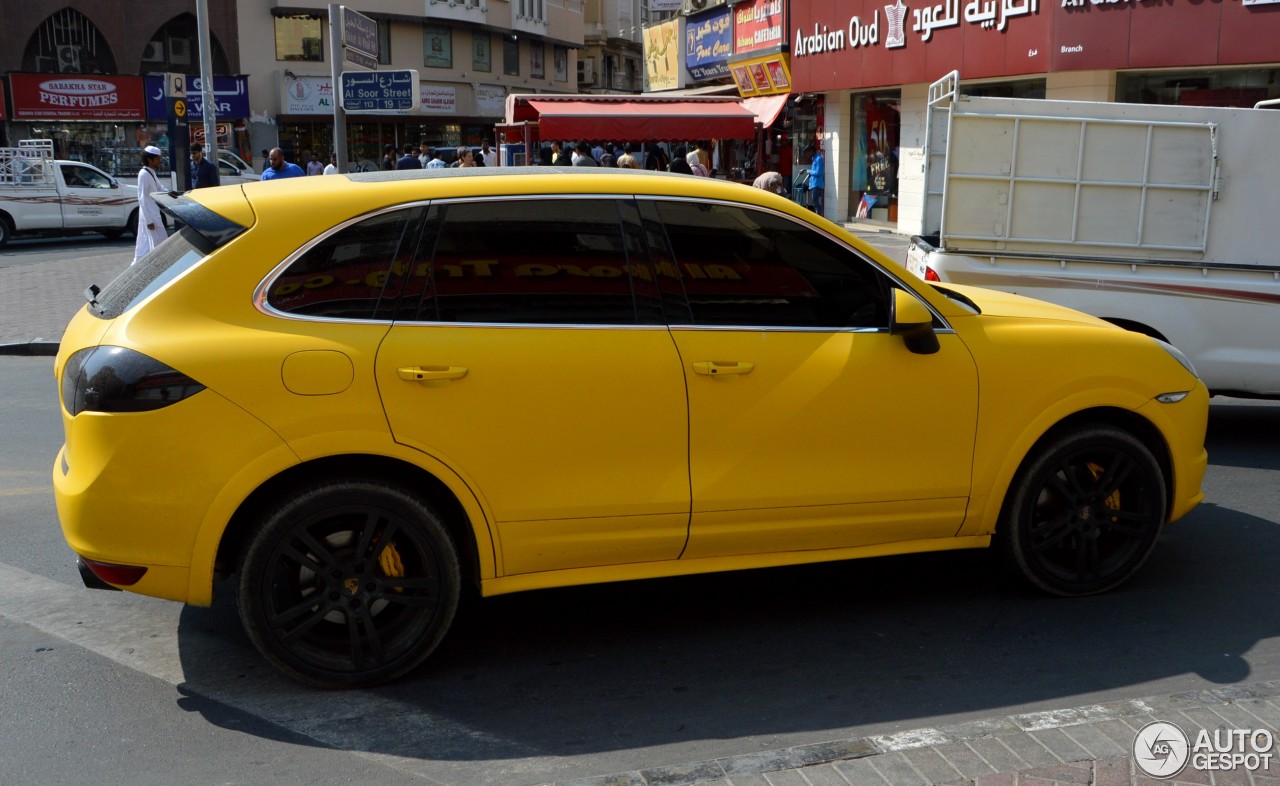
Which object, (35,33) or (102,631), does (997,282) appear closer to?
(102,631)

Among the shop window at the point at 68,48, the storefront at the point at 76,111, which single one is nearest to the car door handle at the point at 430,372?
the storefront at the point at 76,111

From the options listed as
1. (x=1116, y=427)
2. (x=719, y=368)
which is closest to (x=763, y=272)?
(x=719, y=368)

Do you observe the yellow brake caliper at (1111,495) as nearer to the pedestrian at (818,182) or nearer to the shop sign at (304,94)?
the pedestrian at (818,182)

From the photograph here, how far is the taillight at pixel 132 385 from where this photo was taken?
378cm

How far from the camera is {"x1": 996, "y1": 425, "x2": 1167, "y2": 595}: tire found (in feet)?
15.8

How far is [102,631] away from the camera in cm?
468

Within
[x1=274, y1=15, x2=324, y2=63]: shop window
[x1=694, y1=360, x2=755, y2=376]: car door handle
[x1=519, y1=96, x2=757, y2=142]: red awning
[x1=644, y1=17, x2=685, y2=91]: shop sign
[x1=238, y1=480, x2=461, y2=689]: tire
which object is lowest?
[x1=238, y1=480, x2=461, y2=689]: tire

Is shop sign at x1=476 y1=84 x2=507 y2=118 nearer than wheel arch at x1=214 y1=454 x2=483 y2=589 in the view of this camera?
No

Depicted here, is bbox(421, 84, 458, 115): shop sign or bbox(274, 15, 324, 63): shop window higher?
bbox(274, 15, 324, 63): shop window

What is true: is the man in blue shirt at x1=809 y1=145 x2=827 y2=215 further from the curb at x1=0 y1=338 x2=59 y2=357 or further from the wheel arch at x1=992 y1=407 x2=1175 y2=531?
the wheel arch at x1=992 y1=407 x2=1175 y2=531

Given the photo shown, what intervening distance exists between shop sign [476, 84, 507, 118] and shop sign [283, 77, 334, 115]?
828 centimetres

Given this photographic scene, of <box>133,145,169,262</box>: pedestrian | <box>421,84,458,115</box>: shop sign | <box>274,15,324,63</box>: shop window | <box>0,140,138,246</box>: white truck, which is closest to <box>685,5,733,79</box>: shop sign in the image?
<box>0,140,138,246</box>: white truck

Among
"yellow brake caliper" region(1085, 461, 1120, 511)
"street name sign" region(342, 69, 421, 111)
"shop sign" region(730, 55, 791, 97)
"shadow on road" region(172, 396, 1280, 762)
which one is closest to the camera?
"shadow on road" region(172, 396, 1280, 762)

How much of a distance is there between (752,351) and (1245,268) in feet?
15.9
